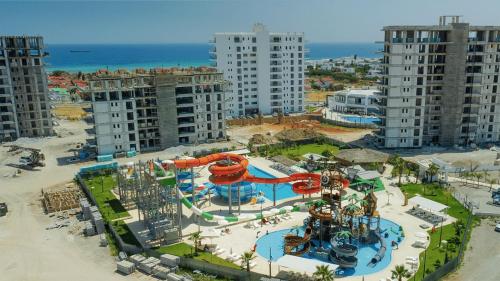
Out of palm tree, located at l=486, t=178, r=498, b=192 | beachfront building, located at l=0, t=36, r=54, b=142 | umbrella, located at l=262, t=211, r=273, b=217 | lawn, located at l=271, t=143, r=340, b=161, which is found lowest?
umbrella, located at l=262, t=211, r=273, b=217

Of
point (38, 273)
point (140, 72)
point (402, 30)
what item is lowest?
point (38, 273)

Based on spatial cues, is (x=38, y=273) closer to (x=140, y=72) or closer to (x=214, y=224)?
(x=214, y=224)

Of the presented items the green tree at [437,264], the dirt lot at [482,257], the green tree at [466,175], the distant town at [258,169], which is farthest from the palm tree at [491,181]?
the green tree at [437,264]

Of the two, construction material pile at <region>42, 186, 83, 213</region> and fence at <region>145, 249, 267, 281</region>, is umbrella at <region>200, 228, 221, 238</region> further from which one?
construction material pile at <region>42, 186, 83, 213</region>

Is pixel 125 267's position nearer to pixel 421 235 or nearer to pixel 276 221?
pixel 276 221

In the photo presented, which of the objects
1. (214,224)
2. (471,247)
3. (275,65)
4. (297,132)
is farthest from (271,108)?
(471,247)

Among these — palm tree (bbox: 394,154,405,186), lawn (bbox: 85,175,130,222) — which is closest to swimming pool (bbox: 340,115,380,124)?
palm tree (bbox: 394,154,405,186)
